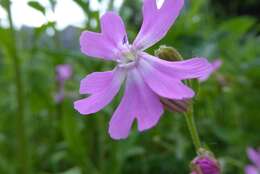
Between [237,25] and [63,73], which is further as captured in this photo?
[237,25]

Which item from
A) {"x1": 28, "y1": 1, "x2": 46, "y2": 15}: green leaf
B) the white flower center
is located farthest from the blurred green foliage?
the white flower center

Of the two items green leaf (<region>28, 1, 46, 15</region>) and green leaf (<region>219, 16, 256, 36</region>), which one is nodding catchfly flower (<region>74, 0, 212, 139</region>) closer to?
green leaf (<region>28, 1, 46, 15</region>)

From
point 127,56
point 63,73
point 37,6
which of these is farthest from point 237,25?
point 127,56

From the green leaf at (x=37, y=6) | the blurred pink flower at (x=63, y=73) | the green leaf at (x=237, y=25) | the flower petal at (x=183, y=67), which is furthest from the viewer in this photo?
the green leaf at (x=237, y=25)

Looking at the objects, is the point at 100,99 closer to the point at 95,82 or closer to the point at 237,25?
the point at 95,82

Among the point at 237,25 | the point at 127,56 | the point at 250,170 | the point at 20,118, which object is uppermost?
the point at 127,56

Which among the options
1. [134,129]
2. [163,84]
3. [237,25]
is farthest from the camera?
[237,25]

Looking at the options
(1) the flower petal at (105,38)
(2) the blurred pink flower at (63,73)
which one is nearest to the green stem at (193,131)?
(1) the flower petal at (105,38)

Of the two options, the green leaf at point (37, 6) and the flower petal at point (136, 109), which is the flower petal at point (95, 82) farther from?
the green leaf at point (37, 6)
